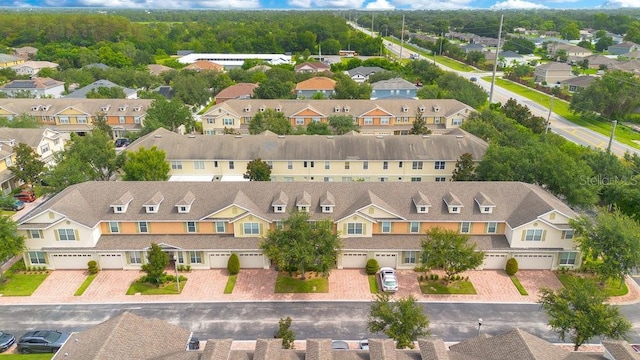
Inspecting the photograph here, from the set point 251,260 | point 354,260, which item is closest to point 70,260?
point 251,260

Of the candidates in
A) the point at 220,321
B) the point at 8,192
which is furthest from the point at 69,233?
the point at 8,192

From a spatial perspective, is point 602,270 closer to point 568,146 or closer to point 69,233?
point 568,146

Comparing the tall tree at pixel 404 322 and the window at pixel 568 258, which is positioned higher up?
the tall tree at pixel 404 322

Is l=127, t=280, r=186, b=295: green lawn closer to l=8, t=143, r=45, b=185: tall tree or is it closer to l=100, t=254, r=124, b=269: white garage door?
l=100, t=254, r=124, b=269: white garage door

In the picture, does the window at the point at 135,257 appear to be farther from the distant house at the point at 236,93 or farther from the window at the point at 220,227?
the distant house at the point at 236,93

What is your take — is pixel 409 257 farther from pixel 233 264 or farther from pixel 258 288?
pixel 233 264

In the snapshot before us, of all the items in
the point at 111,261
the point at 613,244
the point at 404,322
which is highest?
the point at 613,244

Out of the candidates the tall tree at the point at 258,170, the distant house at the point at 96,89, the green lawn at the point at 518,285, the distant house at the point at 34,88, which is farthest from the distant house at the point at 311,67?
the green lawn at the point at 518,285
